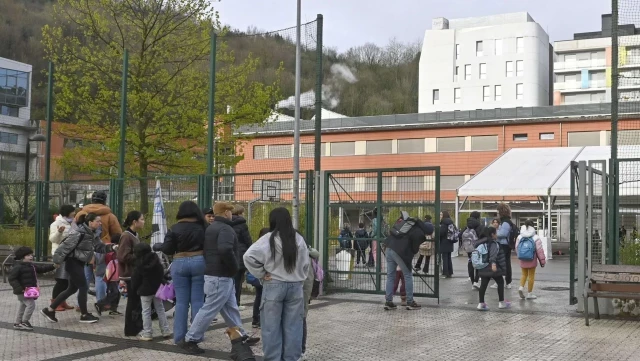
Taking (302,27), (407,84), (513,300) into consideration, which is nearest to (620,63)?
(513,300)

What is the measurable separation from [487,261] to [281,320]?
6.11 metres

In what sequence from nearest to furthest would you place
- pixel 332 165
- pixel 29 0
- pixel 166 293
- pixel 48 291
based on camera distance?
pixel 166 293 < pixel 48 291 < pixel 332 165 < pixel 29 0

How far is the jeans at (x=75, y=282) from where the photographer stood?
35.6ft

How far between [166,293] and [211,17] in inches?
538

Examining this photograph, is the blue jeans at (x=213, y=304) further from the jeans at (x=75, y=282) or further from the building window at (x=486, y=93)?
the building window at (x=486, y=93)

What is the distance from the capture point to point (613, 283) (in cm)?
Answer: 1077

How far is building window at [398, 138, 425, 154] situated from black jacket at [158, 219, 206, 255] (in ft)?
140

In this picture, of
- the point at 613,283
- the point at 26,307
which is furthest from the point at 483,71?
the point at 26,307

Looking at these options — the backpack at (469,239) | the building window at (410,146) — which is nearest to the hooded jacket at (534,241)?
the backpack at (469,239)

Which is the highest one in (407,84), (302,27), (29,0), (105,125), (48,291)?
(29,0)

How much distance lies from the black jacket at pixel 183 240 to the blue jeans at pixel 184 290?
183 mm

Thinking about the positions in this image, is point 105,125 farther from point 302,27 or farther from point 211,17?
point 302,27

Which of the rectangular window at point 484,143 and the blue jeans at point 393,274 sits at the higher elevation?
the rectangular window at point 484,143

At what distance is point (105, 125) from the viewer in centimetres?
2138
